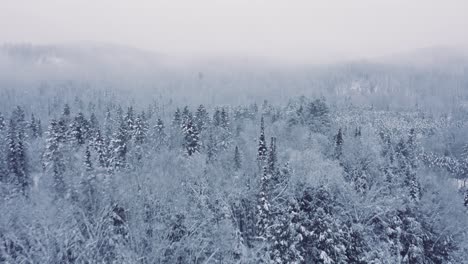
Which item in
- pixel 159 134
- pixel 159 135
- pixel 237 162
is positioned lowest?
pixel 237 162

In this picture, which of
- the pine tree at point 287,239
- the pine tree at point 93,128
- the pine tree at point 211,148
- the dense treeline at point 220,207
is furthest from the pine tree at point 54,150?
the pine tree at point 287,239

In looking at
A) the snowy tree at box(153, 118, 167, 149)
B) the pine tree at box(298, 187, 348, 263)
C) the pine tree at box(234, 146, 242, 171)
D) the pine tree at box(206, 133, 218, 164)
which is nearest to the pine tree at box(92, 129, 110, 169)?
the snowy tree at box(153, 118, 167, 149)

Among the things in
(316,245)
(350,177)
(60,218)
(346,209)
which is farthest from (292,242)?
(350,177)

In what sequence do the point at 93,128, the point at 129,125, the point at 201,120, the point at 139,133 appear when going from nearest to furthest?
the point at 139,133, the point at 129,125, the point at 201,120, the point at 93,128

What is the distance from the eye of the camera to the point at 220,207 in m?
24.1

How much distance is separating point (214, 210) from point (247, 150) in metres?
18.2

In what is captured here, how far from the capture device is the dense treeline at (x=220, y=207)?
43.3 feet

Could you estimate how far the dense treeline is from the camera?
13.2 metres

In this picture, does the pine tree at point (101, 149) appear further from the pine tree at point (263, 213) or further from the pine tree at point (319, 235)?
the pine tree at point (319, 235)

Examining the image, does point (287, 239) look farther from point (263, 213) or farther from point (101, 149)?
point (101, 149)

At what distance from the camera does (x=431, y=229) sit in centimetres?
2569

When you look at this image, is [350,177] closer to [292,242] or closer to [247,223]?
[247,223]

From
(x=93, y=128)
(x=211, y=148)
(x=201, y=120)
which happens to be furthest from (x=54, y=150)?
(x=201, y=120)

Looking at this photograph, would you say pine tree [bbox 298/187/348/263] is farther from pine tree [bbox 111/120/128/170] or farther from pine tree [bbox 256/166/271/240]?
pine tree [bbox 111/120/128/170]
